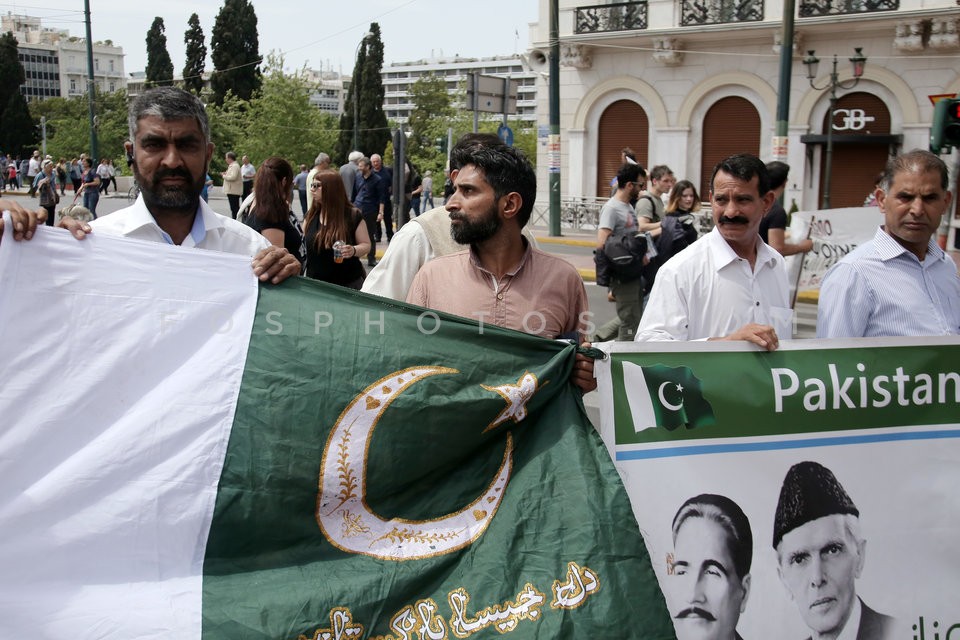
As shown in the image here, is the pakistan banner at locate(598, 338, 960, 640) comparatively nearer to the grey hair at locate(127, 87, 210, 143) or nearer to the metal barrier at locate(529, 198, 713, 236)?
the grey hair at locate(127, 87, 210, 143)

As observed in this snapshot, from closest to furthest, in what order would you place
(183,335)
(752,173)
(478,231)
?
1. (183,335)
2. (478,231)
3. (752,173)

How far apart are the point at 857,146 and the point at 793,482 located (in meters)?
25.1

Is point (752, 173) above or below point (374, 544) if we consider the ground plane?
above

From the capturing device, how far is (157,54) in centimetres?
8775

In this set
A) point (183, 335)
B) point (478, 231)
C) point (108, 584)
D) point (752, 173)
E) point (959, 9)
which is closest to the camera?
point (108, 584)

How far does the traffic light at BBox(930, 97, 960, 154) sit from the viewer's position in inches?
386

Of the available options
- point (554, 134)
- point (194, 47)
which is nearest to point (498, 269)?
point (554, 134)

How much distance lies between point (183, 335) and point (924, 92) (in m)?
25.7

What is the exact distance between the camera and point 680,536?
10.0ft

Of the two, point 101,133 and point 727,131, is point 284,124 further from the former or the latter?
point 727,131

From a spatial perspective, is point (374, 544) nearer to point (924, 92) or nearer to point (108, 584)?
point (108, 584)

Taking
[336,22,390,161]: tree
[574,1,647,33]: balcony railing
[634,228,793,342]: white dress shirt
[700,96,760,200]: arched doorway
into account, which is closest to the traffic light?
[634,228,793,342]: white dress shirt

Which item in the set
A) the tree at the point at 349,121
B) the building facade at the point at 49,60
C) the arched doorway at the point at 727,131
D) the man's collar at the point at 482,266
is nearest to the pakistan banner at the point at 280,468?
the man's collar at the point at 482,266

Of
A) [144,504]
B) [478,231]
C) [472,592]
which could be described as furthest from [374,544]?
[478,231]
